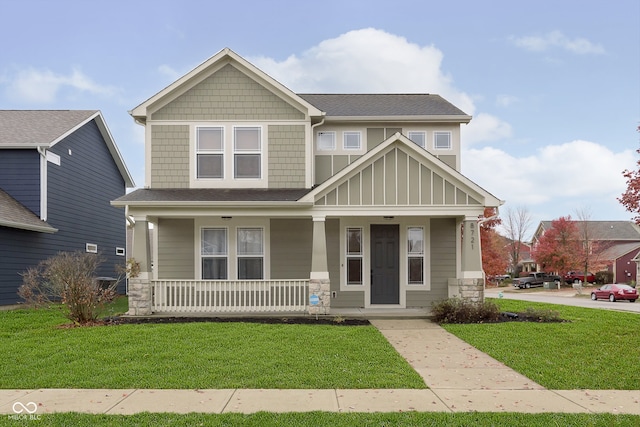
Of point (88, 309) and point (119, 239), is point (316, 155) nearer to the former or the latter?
point (88, 309)

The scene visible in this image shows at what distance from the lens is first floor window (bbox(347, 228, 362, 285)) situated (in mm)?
13258

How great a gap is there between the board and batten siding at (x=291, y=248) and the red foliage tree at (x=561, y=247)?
36.7 meters

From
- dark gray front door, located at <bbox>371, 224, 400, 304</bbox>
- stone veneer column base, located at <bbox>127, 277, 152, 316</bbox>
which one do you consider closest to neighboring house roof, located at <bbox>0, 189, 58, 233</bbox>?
stone veneer column base, located at <bbox>127, 277, 152, 316</bbox>

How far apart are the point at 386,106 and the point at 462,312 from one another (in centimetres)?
702

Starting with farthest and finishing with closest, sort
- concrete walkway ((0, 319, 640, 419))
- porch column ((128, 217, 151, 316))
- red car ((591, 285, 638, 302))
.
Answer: red car ((591, 285, 638, 302)) → porch column ((128, 217, 151, 316)) → concrete walkway ((0, 319, 640, 419))

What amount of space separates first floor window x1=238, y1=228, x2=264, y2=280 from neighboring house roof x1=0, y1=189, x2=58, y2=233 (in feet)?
22.9

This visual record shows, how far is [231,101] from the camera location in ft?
43.2

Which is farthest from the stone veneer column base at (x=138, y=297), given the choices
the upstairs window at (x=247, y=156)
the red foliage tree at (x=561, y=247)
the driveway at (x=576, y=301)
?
the red foliage tree at (x=561, y=247)

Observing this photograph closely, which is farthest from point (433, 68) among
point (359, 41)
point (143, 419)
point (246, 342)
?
point (143, 419)

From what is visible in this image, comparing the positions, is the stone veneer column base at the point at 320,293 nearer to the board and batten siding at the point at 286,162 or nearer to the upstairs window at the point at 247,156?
the board and batten siding at the point at 286,162

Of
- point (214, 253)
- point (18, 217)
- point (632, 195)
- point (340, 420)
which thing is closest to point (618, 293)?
point (632, 195)

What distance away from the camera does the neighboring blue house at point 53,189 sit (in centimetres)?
1480

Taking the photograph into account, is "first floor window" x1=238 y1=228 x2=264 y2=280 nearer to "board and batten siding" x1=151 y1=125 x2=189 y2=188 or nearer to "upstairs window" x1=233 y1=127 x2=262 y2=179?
"upstairs window" x1=233 y1=127 x2=262 y2=179

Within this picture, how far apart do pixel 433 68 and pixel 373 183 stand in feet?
35.3
